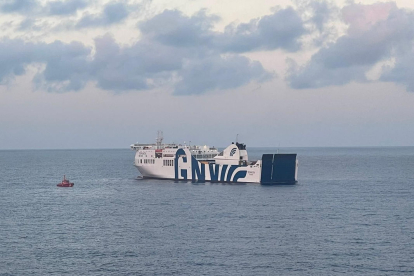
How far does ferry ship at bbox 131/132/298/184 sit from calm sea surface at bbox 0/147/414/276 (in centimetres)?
477

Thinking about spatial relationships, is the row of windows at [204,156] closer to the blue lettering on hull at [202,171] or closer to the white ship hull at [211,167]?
the white ship hull at [211,167]

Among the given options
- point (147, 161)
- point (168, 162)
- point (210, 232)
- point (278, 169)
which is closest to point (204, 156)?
point (168, 162)

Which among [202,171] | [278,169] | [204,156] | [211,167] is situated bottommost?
A: [202,171]

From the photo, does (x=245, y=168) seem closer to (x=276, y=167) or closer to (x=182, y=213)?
(x=276, y=167)

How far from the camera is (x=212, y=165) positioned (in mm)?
96500

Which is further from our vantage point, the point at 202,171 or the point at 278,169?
the point at 202,171

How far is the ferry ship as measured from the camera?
92.2 m

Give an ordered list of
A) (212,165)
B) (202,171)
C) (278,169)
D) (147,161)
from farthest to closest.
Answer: (147,161) → (202,171) → (212,165) → (278,169)

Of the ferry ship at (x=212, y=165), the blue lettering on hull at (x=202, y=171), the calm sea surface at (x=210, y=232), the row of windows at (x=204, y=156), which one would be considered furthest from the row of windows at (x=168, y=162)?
the calm sea surface at (x=210, y=232)

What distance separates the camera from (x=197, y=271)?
39.5 meters

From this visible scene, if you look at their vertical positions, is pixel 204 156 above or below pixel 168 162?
above

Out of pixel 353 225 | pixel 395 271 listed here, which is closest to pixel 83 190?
pixel 353 225

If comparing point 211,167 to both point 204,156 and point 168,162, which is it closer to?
point 168,162

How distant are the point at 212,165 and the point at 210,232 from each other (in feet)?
145
